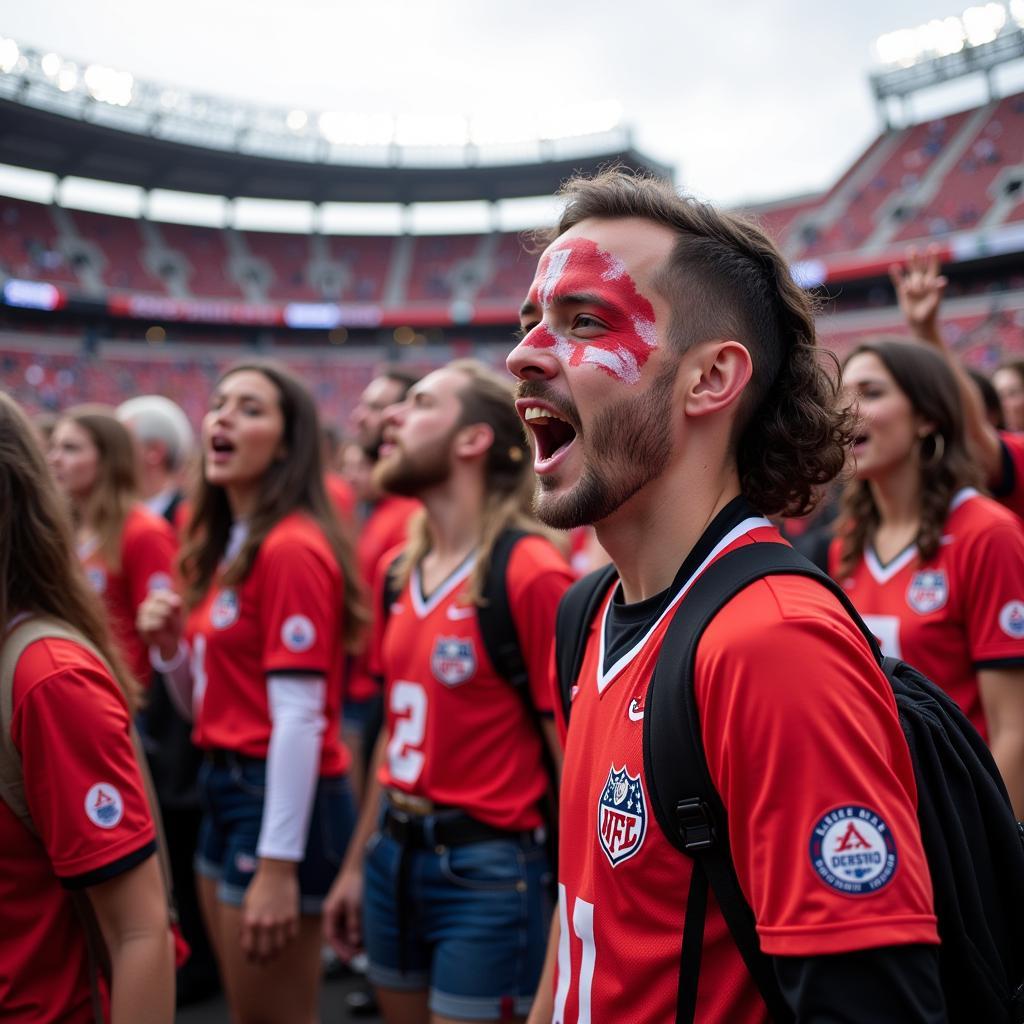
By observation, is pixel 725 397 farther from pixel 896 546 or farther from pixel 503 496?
pixel 896 546

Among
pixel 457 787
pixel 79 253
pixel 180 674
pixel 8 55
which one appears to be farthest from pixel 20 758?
pixel 79 253

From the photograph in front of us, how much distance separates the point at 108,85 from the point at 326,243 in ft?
32.1

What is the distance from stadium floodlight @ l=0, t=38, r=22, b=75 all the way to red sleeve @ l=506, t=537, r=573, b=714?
32.1 meters

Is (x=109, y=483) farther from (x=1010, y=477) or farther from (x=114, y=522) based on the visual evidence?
(x=1010, y=477)

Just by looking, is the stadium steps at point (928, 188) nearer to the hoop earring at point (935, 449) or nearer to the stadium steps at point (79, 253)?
the stadium steps at point (79, 253)

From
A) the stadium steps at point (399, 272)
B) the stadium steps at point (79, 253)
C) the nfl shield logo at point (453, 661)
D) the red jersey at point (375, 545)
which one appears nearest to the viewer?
the nfl shield logo at point (453, 661)

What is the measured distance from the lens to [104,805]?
1.66 meters

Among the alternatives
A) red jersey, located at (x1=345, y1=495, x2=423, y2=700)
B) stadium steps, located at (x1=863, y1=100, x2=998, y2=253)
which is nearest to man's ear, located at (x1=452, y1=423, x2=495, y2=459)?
red jersey, located at (x1=345, y1=495, x2=423, y2=700)

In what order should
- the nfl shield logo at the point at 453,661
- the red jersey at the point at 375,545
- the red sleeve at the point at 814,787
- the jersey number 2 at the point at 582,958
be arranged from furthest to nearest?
the red jersey at the point at 375,545 < the nfl shield logo at the point at 453,661 < the jersey number 2 at the point at 582,958 < the red sleeve at the point at 814,787

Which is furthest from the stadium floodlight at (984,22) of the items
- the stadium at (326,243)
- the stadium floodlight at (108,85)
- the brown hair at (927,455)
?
the brown hair at (927,455)

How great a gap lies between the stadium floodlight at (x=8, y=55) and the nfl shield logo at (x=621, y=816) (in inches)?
1310

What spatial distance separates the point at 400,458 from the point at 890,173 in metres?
33.6

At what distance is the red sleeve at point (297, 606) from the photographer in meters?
2.99

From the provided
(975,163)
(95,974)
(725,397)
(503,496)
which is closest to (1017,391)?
(503,496)
